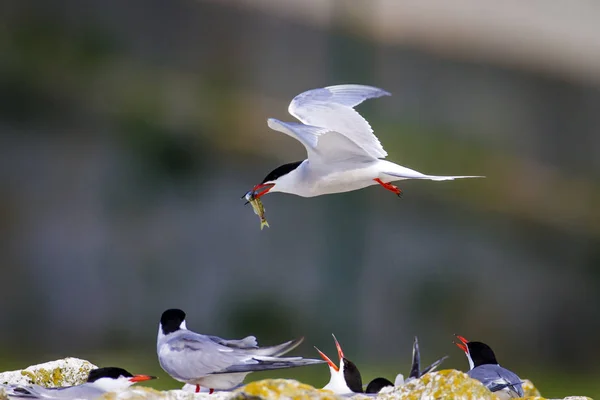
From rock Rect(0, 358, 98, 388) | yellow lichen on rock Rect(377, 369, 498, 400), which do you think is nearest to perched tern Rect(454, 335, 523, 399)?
yellow lichen on rock Rect(377, 369, 498, 400)

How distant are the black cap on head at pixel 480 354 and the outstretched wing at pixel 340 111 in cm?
46

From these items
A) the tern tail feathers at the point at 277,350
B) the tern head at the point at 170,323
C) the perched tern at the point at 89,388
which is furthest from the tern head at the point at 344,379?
the perched tern at the point at 89,388

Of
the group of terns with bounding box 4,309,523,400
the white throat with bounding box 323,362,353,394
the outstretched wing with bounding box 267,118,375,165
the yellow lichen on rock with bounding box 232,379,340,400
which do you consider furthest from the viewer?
the outstretched wing with bounding box 267,118,375,165

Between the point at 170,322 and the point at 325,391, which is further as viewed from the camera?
the point at 170,322

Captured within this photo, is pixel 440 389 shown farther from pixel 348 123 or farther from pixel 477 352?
pixel 348 123

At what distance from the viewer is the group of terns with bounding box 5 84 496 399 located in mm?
1760

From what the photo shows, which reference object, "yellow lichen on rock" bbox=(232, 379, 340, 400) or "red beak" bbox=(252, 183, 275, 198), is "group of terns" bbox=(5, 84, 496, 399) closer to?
"red beak" bbox=(252, 183, 275, 198)

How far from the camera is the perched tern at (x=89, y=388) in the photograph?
62.2 inches

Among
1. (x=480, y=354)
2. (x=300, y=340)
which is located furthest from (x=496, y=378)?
(x=300, y=340)

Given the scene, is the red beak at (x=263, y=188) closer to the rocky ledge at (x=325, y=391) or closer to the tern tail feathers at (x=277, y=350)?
the tern tail feathers at (x=277, y=350)

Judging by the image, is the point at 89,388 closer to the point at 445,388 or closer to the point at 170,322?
the point at 170,322

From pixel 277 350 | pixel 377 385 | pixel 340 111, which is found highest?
pixel 340 111

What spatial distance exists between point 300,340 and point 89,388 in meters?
0.38

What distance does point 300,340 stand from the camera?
169 centimetres
